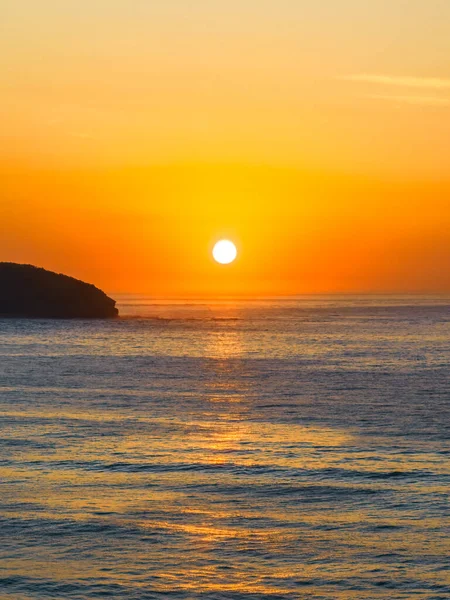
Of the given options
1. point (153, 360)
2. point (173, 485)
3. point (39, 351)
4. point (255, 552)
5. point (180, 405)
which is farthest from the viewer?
point (39, 351)

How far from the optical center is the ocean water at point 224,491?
62.1 ft

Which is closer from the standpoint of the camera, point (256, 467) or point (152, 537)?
point (152, 537)

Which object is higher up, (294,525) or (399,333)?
(399,333)

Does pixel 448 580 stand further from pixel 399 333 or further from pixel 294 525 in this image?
pixel 399 333

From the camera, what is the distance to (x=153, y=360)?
8525cm

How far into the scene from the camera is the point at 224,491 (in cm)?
2634

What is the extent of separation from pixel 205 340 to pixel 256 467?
9559 cm

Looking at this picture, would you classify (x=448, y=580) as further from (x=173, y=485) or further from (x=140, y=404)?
(x=140, y=404)

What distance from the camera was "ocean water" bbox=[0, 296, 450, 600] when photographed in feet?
62.1

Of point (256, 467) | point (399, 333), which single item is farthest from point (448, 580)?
point (399, 333)

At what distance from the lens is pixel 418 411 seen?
44.8 m

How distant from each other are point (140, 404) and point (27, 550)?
2770 centimetres

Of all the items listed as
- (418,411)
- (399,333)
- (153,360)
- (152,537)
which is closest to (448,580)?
(152,537)

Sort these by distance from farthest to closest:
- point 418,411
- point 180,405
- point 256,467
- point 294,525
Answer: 1. point 180,405
2. point 418,411
3. point 256,467
4. point 294,525
